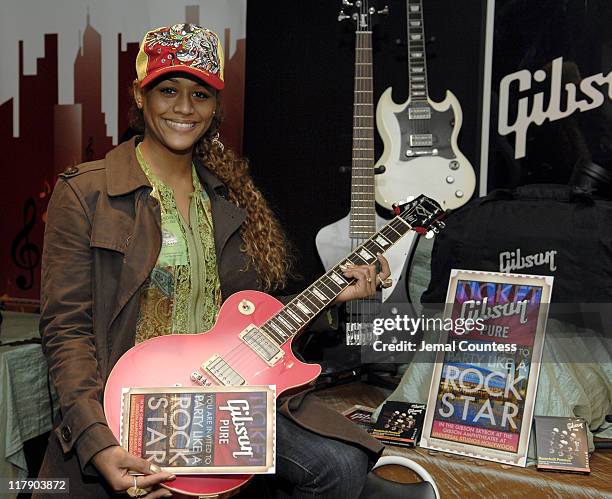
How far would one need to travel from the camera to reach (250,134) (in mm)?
3102

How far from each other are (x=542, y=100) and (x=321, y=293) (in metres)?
1.46

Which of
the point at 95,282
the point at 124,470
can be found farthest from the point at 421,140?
the point at 124,470

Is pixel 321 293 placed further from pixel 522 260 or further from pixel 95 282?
pixel 522 260

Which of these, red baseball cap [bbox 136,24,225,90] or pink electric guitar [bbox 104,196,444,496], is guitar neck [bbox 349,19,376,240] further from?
red baseball cap [bbox 136,24,225,90]

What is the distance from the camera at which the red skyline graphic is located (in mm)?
3209

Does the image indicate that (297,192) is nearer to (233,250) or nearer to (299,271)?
(299,271)

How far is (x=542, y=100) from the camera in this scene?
2814mm

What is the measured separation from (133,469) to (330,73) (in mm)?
2013

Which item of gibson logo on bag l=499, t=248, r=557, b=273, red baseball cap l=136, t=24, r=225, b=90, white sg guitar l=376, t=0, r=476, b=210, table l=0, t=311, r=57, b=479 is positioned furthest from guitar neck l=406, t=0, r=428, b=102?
table l=0, t=311, r=57, b=479

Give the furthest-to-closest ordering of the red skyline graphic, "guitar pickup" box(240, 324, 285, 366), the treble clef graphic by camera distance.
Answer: the treble clef graphic, the red skyline graphic, "guitar pickup" box(240, 324, 285, 366)

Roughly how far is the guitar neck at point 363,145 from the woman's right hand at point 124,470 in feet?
4.87

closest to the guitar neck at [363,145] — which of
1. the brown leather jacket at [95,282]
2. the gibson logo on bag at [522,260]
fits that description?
the gibson logo on bag at [522,260]

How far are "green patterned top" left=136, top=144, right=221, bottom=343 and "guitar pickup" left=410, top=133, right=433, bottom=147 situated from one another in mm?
1218

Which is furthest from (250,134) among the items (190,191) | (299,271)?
(190,191)
